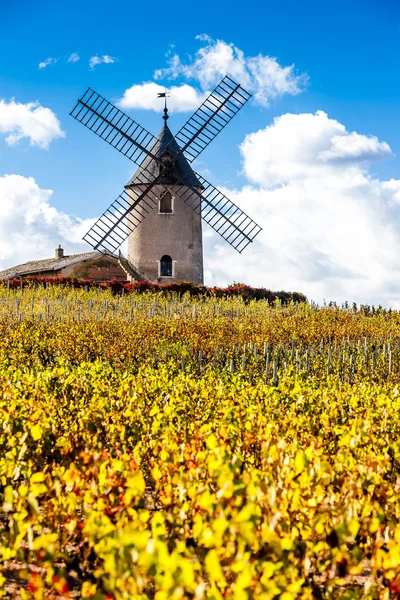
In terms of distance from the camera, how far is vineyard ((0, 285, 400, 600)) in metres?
3.19

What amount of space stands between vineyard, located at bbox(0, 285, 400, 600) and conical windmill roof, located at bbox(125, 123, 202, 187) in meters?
19.5

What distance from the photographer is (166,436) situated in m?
5.37

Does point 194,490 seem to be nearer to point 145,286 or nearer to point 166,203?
point 145,286

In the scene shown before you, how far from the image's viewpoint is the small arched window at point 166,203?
31.4 m

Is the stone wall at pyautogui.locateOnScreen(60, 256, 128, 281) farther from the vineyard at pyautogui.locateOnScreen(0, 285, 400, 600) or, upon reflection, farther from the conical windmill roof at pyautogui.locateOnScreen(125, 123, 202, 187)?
the vineyard at pyautogui.locateOnScreen(0, 285, 400, 600)

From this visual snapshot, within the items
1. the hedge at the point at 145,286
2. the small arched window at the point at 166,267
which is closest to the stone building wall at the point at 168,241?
the small arched window at the point at 166,267

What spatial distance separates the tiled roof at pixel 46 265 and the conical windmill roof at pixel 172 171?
8.46m

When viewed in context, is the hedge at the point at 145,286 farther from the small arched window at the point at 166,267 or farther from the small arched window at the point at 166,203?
the small arched window at the point at 166,203

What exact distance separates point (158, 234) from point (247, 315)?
8.73 m

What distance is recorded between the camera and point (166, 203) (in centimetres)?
3153

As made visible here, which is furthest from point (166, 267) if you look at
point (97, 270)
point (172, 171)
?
point (97, 270)

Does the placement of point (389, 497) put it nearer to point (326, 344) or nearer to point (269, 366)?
point (269, 366)

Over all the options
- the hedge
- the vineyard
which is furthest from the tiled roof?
the vineyard

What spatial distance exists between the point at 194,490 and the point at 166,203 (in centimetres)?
2811
